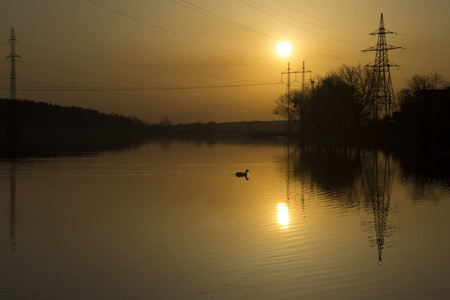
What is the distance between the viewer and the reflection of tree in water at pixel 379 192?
1450 centimetres

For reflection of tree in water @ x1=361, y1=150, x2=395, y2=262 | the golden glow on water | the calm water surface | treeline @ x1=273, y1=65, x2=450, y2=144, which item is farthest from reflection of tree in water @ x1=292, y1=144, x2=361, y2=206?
treeline @ x1=273, y1=65, x2=450, y2=144

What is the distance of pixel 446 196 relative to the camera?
21.5 metres

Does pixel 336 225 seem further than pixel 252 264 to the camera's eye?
Yes

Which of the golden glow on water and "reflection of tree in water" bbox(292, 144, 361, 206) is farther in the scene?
"reflection of tree in water" bbox(292, 144, 361, 206)

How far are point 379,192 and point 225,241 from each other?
12242 millimetres

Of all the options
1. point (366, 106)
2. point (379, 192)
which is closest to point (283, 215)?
point (379, 192)

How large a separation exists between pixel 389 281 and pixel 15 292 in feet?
23.4

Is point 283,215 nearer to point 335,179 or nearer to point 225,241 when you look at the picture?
point 225,241

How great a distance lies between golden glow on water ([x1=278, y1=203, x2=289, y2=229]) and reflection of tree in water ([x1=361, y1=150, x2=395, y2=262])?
2673mm

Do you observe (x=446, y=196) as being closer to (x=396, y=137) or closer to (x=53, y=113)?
(x=396, y=137)

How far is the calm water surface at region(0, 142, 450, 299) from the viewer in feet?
31.2

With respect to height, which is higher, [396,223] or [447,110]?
[447,110]

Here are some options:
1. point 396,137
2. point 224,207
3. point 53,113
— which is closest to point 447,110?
point 396,137

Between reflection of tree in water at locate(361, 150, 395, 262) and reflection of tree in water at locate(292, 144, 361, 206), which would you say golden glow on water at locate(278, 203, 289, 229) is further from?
reflection of tree in water at locate(361, 150, 395, 262)
